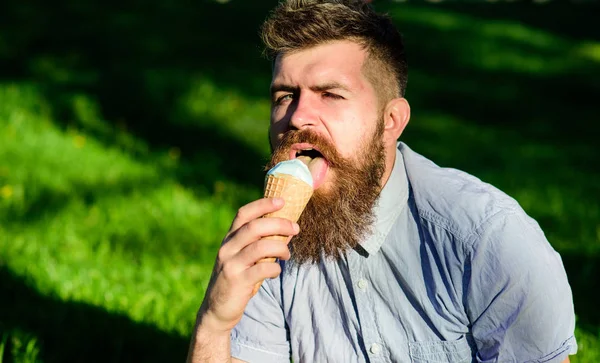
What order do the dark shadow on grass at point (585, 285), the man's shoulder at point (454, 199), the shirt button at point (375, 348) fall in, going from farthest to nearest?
the dark shadow on grass at point (585, 285) < the shirt button at point (375, 348) < the man's shoulder at point (454, 199)

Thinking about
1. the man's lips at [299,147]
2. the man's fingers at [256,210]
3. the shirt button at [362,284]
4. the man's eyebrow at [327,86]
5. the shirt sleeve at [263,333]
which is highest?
the man's eyebrow at [327,86]

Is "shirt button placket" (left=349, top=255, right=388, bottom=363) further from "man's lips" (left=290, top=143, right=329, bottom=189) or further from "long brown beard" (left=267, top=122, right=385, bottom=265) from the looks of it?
"man's lips" (left=290, top=143, right=329, bottom=189)

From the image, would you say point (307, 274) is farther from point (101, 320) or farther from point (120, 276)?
point (120, 276)

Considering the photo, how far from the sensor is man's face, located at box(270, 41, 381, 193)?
2760mm

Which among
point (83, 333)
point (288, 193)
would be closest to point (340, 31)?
point (288, 193)

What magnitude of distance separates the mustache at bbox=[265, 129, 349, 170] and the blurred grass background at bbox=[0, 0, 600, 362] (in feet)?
4.97

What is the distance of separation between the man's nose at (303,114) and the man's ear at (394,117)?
1.12 feet

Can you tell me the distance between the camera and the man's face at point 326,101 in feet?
9.05

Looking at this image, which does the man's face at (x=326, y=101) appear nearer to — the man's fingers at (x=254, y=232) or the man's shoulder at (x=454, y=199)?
the man's shoulder at (x=454, y=199)

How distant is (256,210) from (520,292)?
86 cm

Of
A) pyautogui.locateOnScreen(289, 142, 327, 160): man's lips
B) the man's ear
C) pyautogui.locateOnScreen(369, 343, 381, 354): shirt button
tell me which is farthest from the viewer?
the man's ear

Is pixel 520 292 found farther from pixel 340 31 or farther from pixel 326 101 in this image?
pixel 340 31

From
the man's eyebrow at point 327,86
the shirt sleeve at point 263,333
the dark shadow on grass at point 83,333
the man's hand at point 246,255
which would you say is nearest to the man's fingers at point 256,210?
the man's hand at point 246,255

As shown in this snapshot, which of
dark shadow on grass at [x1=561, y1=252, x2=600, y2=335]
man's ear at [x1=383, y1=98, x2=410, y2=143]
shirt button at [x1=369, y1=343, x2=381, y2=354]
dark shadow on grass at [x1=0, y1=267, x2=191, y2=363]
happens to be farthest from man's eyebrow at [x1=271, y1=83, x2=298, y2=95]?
dark shadow on grass at [x1=561, y1=252, x2=600, y2=335]
